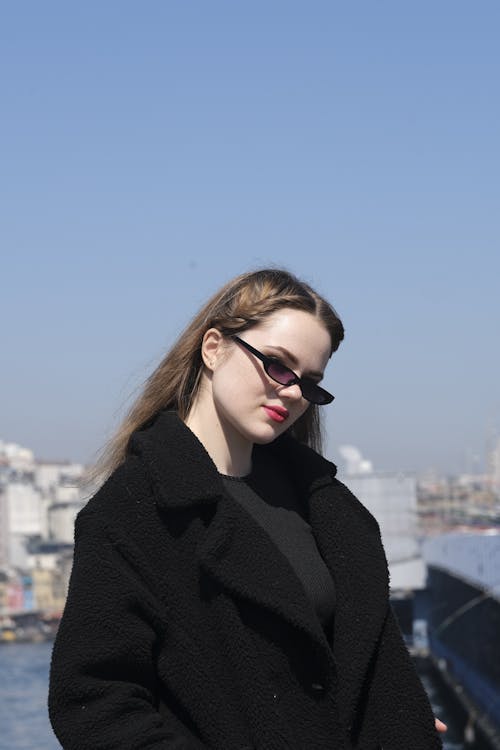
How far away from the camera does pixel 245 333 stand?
4.10 feet

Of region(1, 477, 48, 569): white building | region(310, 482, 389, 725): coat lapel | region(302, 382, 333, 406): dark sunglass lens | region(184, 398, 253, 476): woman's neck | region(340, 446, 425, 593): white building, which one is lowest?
region(1, 477, 48, 569): white building

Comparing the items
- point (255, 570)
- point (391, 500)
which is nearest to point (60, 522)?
point (391, 500)

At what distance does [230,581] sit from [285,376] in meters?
0.17

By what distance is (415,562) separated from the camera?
35406 mm

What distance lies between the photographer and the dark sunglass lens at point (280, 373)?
122 centimetres

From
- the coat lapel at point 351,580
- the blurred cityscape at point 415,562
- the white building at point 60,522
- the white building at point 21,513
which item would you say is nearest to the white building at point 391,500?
the blurred cityscape at point 415,562

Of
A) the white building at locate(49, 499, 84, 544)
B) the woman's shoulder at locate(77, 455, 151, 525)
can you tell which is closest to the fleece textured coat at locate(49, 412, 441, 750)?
the woman's shoulder at locate(77, 455, 151, 525)

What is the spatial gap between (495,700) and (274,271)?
1651 centimetres

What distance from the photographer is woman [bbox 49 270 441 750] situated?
44.2 inches

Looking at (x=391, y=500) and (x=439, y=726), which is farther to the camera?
(x=391, y=500)

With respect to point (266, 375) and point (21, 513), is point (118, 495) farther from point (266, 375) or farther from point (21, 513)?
point (21, 513)

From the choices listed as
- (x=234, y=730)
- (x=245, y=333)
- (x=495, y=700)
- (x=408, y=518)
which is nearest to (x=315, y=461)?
(x=245, y=333)

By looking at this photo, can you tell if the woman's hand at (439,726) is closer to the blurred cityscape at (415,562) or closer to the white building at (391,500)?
the blurred cityscape at (415,562)

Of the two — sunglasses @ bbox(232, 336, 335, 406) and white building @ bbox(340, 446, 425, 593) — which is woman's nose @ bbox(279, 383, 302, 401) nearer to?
sunglasses @ bbox(232, 336, 335, 406)
